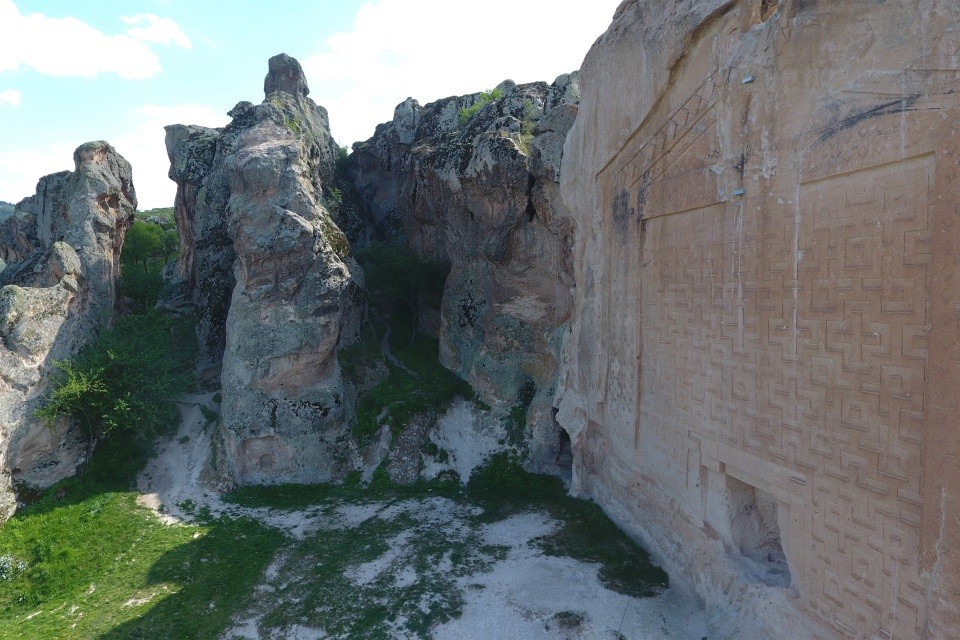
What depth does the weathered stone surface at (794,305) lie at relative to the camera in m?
5.15

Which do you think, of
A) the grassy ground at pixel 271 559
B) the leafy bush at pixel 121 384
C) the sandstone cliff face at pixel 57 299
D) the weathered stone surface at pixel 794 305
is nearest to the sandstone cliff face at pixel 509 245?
the grassy ground at pixel 271 559

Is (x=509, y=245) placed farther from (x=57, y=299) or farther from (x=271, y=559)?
(x=57, y=299)

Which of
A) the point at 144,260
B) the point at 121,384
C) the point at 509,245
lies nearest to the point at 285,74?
the point at 144,260

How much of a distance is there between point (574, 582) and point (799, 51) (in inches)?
327

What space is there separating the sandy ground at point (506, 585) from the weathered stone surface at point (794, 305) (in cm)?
106

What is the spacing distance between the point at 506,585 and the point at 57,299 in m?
13.5

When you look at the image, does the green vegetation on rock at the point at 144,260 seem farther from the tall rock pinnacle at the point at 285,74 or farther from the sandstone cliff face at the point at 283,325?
the tall rock pinnacle at the point at 285,74

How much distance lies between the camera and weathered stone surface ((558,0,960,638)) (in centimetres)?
515

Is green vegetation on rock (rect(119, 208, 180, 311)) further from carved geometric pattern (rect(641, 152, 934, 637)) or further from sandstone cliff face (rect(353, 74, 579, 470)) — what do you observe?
carved geometric pattern (rect(641, 152, 934, 637))

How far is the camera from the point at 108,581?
10727 mm

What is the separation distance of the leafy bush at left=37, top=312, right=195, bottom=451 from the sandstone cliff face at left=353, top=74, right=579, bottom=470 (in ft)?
26.3

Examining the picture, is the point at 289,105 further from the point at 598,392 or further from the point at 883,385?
the point at 883,385

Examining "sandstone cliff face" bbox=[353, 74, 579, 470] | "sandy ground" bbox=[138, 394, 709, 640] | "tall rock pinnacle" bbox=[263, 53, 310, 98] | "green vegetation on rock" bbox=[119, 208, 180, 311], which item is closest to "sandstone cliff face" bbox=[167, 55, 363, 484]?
"sandy ground" bbox=[138, 394, 709, 640]

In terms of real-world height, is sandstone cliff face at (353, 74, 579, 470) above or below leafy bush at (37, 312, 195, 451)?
above
